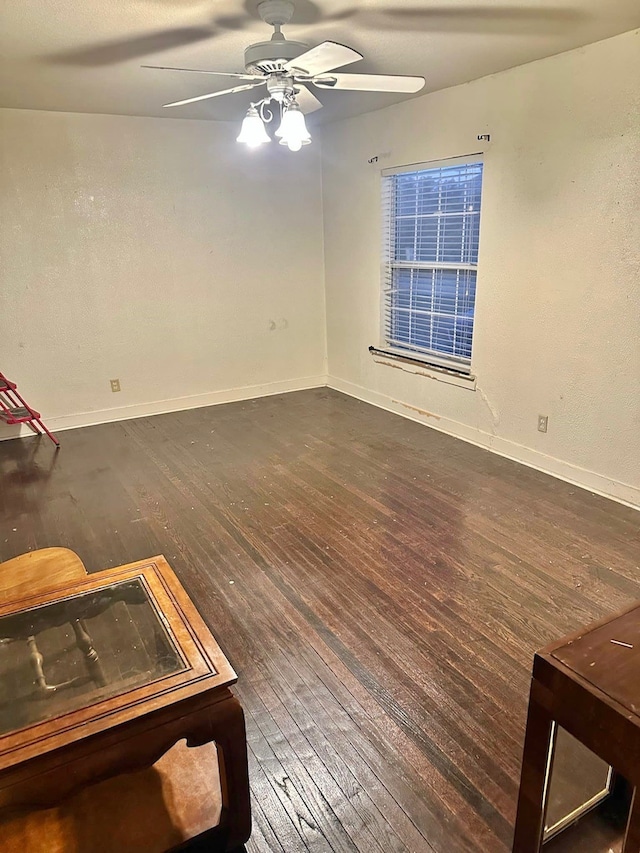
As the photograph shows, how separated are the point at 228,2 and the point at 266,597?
2.41 metres

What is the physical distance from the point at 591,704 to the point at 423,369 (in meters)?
3.61

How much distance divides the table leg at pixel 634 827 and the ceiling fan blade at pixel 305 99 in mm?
2759

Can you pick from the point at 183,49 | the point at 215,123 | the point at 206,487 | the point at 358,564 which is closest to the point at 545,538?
the point at 358,564

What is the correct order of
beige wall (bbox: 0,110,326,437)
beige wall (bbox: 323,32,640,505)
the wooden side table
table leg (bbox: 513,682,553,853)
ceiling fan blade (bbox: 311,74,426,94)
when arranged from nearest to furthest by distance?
the wooden side table → table leg (bbox: 513,682,553,853) → ceiling fan blade (bbox: 311,74,426,94) → beige wall (bbox: 323,32,640,505) → beige wall (bbox: 0,110,326,437)

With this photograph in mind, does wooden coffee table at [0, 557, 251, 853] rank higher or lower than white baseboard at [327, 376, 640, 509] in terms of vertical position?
higher

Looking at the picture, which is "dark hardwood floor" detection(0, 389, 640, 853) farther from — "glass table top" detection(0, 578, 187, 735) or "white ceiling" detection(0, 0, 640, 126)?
"white ceiling" detection(0, 0, 640, 126)

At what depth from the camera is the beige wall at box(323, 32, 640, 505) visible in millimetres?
2883

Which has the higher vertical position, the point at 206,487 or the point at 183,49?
the point at 183,49

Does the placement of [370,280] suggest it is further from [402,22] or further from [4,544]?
[4,544]

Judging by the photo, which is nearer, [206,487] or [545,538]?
[545,538]

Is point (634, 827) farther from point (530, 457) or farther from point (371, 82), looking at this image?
point (530, 457)

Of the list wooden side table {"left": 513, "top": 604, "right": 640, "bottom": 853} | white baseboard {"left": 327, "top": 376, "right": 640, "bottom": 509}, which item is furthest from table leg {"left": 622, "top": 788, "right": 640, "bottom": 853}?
white baseboard {"left": 327, "top": 376, "right": 640, "bottom": 509}

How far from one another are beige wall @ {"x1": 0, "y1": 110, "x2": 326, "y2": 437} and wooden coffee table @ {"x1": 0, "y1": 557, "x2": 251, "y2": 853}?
11.0 feet

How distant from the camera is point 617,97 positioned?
9.14 feet
